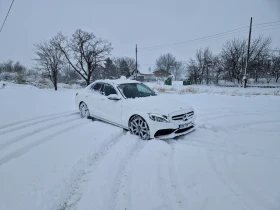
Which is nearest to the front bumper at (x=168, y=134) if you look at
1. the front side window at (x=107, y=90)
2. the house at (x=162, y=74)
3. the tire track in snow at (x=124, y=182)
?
the tire track in snow at (x=124, y=182)

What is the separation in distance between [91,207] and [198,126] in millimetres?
3905

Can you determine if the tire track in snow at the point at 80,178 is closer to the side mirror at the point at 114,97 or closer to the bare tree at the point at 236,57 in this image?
the side mirror at the point at 114,97

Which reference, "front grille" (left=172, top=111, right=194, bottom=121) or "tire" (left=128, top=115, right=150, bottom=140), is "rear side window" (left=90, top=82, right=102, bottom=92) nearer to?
"tire" (left=128, top=115, right=150, bottom=140)

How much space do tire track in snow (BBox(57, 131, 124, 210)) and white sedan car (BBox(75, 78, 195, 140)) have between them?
794mm

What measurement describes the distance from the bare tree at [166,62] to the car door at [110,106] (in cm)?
7237

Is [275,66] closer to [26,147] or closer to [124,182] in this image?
[124,182]

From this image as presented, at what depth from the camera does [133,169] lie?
2.95 meters

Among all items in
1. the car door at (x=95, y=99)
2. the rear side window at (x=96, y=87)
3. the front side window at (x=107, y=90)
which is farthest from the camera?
the rear side window at (x=96, y=87)

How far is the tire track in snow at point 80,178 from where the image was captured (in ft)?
7.21

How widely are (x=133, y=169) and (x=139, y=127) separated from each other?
4.88ft

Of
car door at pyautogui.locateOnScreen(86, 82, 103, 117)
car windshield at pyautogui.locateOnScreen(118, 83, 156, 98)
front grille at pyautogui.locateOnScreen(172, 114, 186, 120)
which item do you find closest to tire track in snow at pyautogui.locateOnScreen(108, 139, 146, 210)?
front grille at pyautogui.locateOnScreen(172, 114, 186, 120)

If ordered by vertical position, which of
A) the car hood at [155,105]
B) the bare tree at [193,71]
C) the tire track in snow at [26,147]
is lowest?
the tire track in snow at [26,147]

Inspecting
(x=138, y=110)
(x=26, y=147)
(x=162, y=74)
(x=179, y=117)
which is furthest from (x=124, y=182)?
(x=162, y=74)

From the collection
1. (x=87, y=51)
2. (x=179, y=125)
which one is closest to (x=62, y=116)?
(x=179, y=125)
